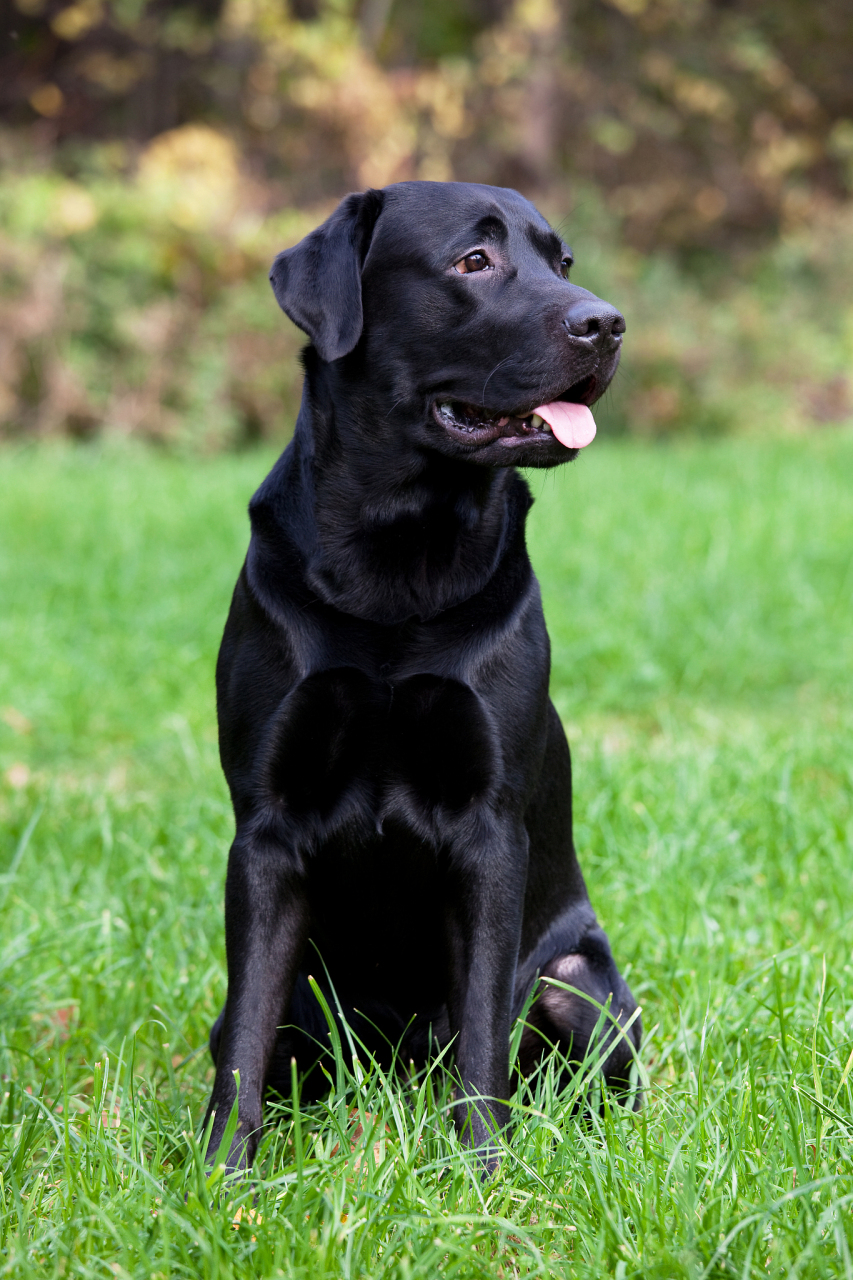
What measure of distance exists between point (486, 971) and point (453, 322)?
104 centimetres

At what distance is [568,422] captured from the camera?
2.12 meters

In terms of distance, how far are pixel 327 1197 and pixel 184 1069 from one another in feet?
2.60

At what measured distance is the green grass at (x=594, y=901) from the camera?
5.26 ft

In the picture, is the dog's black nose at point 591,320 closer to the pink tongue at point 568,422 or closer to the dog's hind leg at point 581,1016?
the pink tongue at point 568,422

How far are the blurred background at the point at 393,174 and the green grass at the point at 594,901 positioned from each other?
3848 mm

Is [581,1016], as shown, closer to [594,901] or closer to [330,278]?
[594,901]

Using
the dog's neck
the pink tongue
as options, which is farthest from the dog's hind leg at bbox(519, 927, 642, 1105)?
the pink tongue

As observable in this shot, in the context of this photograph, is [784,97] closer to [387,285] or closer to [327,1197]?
[387,285]

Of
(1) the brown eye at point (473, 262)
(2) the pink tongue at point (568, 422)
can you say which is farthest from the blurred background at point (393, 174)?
(2) the pink tongue at point (568, 422)

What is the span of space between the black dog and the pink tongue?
0.02 m

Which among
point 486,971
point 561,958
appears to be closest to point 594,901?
point 561,958

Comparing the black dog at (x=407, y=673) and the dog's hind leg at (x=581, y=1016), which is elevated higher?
the black dog at (x=407, y=673)

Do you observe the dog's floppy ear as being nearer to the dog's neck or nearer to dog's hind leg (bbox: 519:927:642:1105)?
the dog's neck

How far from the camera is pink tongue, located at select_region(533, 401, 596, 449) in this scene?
2100 mm
